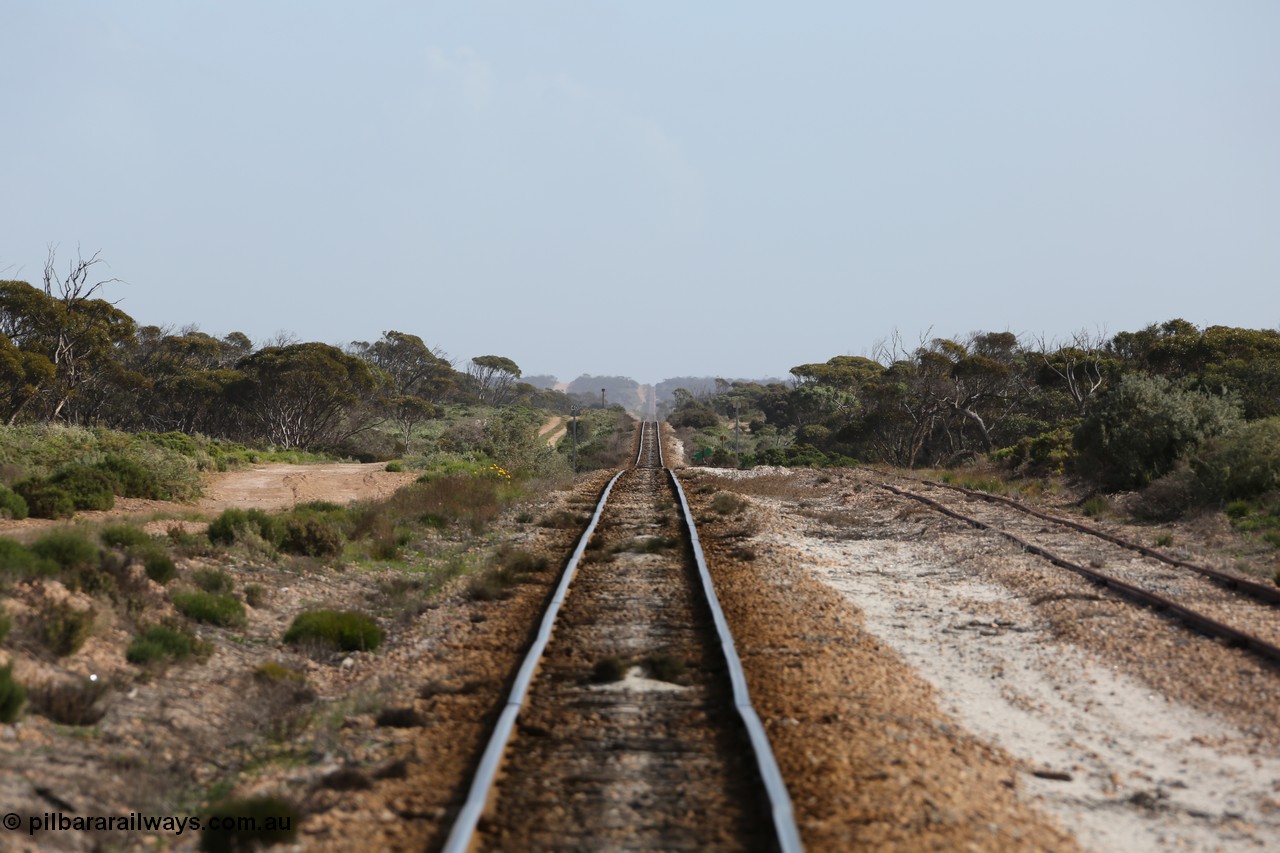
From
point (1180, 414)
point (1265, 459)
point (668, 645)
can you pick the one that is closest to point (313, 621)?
point (668, 645)

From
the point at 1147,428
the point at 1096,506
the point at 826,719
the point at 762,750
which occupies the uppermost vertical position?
the point at 1147,428

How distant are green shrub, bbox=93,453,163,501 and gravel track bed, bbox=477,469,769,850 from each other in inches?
525

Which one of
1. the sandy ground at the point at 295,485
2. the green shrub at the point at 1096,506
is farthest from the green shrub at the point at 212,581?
the green shrub at the point at 1096,506

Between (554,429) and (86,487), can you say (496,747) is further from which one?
(554,429)

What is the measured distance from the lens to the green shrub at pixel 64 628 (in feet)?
25.2

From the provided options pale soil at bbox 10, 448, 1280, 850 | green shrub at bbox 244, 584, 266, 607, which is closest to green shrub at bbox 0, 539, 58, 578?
pale soil at bbox 10, 448, 1280, 850

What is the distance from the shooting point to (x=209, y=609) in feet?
31.6

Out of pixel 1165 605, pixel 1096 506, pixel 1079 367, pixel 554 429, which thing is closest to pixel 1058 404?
pixel 1079 367

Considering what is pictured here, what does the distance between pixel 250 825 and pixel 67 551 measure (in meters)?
5.79

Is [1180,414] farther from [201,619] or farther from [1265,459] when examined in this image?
[201,619]

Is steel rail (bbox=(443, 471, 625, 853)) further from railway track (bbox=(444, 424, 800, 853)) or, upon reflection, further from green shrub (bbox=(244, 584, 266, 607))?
green shrub (bbox=(244, 584, 266, 607))

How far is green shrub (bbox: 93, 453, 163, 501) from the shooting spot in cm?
1992

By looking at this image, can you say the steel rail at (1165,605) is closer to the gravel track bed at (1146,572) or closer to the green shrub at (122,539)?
the gravel track bed at (1146,572)

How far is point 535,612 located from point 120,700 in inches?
160
